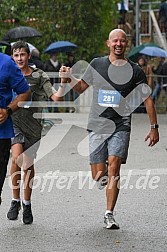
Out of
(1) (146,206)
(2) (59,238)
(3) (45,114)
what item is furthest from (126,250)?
(3) (45,114)

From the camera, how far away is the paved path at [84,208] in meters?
7.61

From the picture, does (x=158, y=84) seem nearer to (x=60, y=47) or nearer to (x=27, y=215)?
(x=60, y=47)

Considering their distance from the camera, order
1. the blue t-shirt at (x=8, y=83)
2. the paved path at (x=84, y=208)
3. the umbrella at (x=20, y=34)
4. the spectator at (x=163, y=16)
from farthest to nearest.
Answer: the spectator at (x=163, y=16) → the umbrella at (x=20, y=34) → the paved path at (x=84, y=208) → the blue t-shirt at (x=8, y=83)

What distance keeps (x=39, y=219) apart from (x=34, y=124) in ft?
3.31

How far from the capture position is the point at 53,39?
24.7 meters

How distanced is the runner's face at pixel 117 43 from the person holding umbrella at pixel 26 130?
77cm

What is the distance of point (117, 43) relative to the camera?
329 inches

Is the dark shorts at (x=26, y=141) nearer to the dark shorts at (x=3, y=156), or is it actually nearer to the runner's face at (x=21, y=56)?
the runner's face at (x=21, y=56)

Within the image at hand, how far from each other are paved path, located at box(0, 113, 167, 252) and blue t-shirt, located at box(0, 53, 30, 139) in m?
1.09

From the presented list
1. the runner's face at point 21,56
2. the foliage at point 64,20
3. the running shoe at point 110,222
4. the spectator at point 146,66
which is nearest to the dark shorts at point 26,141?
the runner's face at point 21,56

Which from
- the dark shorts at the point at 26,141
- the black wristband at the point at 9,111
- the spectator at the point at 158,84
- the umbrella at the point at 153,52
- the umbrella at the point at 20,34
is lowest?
the spectator at the point at 158,84

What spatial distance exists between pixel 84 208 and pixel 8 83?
2.59m

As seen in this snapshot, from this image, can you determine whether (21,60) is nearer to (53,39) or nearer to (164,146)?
(164,146)

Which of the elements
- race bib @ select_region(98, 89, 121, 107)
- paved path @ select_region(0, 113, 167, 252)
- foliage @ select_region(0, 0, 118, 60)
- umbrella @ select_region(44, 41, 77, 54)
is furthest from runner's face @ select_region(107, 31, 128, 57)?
foliage @ select_region(0, 0, 118, 60)
